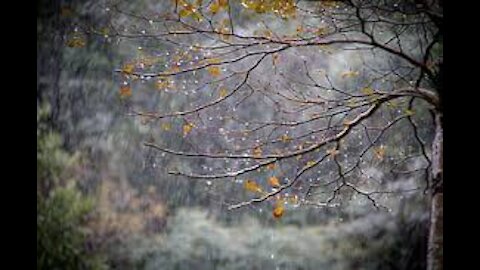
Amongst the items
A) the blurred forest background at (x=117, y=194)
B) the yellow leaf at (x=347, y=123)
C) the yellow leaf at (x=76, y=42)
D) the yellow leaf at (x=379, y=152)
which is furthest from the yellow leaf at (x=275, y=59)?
the yellow leaf at (x=76, y=42)

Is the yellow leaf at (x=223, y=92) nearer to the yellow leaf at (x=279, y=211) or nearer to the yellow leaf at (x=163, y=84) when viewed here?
the yellow leaf at (x=163, y=84)

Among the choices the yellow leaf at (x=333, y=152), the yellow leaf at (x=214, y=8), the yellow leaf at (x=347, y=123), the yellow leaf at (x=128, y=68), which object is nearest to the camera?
the yellow leaf at (x=347, y=123)

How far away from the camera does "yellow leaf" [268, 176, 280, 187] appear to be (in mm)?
3102

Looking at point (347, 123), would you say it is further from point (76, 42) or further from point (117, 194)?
point (76, 42)

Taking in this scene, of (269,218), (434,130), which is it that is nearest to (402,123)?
(434,130)

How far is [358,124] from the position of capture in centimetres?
303

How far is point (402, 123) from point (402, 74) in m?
0.29

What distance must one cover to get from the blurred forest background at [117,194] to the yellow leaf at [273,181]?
6.3 inches

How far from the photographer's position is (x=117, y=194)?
3236 millimetres

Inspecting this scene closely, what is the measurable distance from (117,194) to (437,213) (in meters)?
1.91

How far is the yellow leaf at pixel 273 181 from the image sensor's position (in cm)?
310

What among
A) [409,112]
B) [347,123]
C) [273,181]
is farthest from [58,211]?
[409,112]

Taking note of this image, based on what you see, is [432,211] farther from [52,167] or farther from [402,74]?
[52,167]

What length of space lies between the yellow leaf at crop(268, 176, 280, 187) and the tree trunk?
90cm
